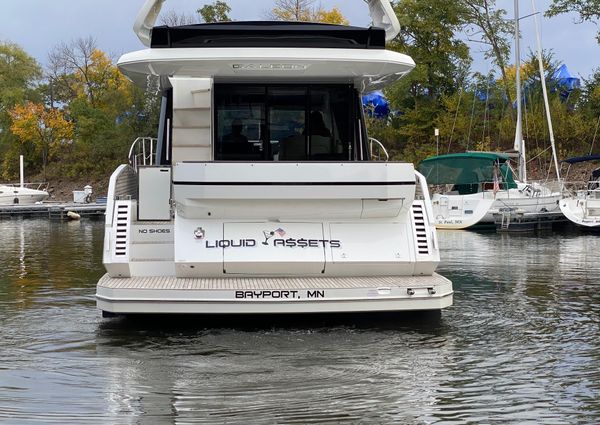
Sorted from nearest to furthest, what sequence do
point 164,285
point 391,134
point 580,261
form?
point 164,285 → point 580,261 → point 391,134

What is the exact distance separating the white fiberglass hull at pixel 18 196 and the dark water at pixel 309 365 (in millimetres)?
42190

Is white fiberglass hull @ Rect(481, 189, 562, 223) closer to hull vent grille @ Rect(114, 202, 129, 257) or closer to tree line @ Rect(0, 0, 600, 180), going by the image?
tree line @ Rect(0, 0, 600, 180)

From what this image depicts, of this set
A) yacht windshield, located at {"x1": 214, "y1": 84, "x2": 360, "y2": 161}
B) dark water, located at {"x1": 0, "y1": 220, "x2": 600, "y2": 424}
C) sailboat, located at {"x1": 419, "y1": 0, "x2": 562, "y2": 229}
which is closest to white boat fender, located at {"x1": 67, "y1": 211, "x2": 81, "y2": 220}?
sailboat, located at {"x1": 419, "y1": 0, "x2": 562, "y2": 229}

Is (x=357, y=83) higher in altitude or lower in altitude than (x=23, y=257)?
higher

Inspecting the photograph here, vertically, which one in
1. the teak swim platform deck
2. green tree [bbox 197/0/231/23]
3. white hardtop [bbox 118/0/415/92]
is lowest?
the teak swim platform deck

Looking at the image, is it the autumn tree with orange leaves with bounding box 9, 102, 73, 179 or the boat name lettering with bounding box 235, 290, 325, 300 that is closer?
the boat name lettering with bounding box 235, 290, 325, 300

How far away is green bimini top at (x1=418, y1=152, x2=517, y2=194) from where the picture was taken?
33.0 metres

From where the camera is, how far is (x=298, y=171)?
892 centimetres

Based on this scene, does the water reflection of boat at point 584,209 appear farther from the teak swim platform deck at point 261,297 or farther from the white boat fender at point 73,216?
the white boat fender at point 73,216

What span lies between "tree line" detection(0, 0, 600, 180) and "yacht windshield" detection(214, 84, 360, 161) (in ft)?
86.4

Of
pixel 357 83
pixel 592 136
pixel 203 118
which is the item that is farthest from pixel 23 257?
pixel 592 136

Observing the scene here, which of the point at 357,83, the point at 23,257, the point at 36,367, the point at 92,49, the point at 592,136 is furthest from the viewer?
the point at 92,49

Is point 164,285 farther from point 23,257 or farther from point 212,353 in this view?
point 23,257

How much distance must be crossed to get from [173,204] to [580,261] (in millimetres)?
11240
